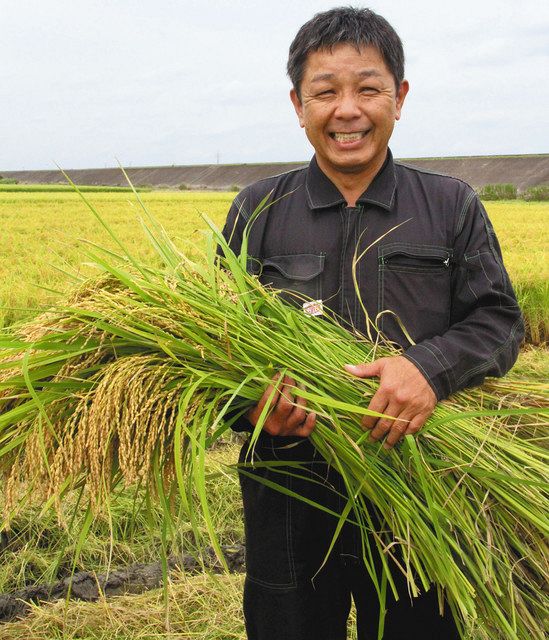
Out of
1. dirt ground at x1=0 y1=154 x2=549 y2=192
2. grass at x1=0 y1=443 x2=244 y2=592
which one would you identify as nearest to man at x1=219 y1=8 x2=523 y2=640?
grass at x1=0 y1=443 x2=244 y2=592

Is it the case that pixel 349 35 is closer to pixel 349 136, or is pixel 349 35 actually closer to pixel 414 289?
pixel 349 136

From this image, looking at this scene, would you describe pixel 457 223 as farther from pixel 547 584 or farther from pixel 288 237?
pixel 547 584

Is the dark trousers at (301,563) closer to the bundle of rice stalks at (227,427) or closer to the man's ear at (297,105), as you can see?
the bundle of rice stalks at (227,427)

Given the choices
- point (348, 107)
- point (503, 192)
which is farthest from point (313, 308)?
point (503, 192)

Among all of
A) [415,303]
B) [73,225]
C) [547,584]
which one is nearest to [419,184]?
[415,303]

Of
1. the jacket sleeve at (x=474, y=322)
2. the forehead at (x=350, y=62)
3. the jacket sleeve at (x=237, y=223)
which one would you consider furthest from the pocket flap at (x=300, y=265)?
the forehead at (x=350, y=62)

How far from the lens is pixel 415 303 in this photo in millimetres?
1849

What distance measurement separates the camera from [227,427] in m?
1.56

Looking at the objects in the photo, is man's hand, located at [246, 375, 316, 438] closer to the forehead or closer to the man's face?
the man's face

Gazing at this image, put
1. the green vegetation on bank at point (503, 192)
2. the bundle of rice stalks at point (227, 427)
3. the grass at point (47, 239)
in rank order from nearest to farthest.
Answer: the bundle of rice stalks at point (227, 427) < the grass at point (47, 239) < the green vegetation on bank at point (503, 192)

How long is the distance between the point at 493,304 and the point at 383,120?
21.1 inches

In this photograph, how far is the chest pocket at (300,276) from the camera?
1912 millimetres

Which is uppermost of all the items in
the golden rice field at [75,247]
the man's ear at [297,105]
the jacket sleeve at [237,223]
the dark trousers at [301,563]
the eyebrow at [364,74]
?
the eyebrow at [364,74]

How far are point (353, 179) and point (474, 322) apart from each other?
506 millimetres
